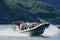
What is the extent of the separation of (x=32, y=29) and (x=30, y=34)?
254cm

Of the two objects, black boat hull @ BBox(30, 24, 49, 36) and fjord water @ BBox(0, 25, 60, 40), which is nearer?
black boat hull @ BBox(30, 24, 49, 36)

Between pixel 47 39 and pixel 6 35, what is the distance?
17229 mm

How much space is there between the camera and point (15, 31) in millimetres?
95250

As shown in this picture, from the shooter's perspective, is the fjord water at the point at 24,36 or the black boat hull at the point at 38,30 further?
the fjord water at the point at 24,36

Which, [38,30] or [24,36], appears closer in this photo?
[38,30]

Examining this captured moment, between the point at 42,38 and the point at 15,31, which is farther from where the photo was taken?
the point at 15,31

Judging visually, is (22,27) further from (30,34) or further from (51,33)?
(51,33)

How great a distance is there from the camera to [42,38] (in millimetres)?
87562

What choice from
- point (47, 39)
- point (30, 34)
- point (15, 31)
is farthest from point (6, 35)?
point (47, 39)

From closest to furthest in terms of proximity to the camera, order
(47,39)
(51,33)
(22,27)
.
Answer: (47,39)
(22,27)
(51,33)

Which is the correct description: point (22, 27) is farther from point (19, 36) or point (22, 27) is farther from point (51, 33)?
point (51, 33)

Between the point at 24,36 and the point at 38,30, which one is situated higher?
the point at 38,30

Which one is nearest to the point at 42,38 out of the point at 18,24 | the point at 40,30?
the point at 40,30

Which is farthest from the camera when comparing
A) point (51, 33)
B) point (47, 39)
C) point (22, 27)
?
point (51, 33)
